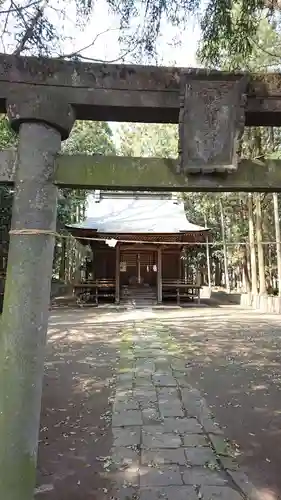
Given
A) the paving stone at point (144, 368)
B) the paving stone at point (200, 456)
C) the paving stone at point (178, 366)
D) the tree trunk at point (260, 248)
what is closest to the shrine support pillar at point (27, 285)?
the paving stone at point (200, 456)

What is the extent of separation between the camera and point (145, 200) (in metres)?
23.8

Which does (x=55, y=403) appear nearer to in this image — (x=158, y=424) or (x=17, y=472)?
(x=158, y=424)

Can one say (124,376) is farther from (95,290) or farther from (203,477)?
(95,290)

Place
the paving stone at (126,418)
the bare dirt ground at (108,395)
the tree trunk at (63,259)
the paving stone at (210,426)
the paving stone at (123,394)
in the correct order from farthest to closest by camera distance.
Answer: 1. the tree trunk at (63,259)
2. the paving stone at (123,394)
3. the paving stone at (126,418)
4. the paving stone at (210,426)
5. the bare dirt ground at (108,395)

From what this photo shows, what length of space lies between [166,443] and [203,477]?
72 centimetres

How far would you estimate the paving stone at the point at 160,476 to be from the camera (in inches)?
130

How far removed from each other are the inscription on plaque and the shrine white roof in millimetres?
15385

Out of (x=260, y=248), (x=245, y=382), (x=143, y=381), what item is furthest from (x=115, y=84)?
(x=260, y=248)

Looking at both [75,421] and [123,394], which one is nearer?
[75,421]

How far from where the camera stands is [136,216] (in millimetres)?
21172

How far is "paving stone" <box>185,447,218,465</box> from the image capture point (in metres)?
3.66

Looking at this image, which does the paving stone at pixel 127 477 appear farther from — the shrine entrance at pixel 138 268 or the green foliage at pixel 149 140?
the shrine entrance at pixel 138 268

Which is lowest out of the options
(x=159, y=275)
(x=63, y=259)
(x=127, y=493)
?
(x=127, y=493)

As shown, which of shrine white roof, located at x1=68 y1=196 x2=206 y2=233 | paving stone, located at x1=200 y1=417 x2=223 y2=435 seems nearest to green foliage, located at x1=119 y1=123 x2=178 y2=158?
shrine white roof, located at x1=68 y1=196 x2=206 y2=233
